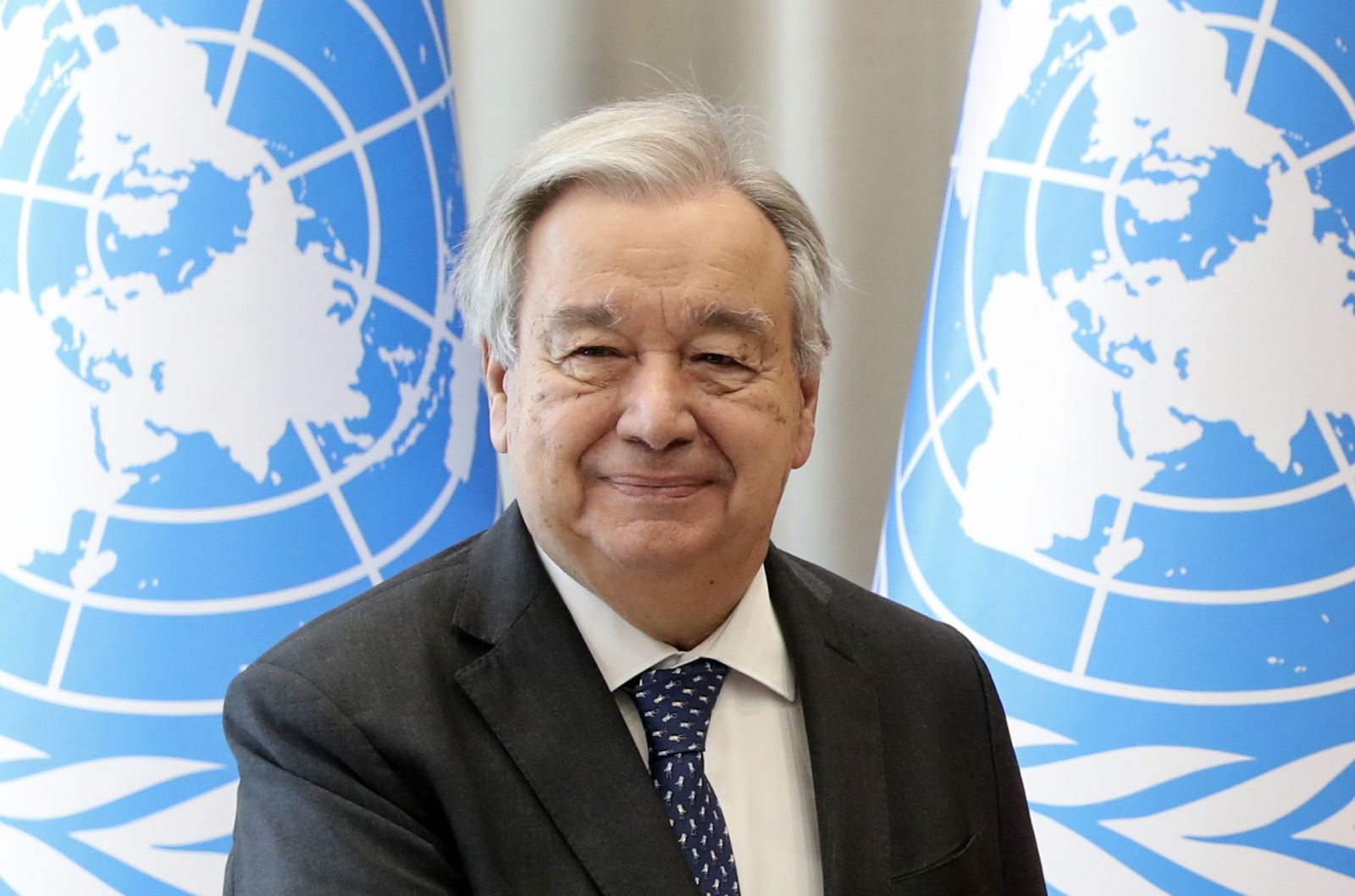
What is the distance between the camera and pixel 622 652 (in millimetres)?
1296

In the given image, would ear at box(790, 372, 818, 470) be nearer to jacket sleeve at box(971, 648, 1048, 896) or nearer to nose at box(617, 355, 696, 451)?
nose at box(617, 355, 696, 451)

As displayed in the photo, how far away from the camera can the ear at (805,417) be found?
1.42 meters

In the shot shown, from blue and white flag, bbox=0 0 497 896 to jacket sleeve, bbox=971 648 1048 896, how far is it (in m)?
1.00

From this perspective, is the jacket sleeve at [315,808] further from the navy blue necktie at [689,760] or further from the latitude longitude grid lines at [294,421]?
the latitude longitude grid lines at [294,421]

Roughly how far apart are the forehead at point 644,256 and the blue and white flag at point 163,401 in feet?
2.53

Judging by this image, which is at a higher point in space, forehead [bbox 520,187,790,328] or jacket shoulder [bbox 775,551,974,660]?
forehead [bbox 520,187,790,328]

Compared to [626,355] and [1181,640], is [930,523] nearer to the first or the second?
[1181,640]

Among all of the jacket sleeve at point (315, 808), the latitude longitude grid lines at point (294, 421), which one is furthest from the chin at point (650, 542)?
the latitude longitude grid lines at point (294, 421)

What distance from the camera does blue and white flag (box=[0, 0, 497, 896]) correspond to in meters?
1.87

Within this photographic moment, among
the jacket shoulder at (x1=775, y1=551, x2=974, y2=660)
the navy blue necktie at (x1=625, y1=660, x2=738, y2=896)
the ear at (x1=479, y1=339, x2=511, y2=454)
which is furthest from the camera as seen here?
the jacket shoulder at (x1=775, y1=551, x2=974, y2=660)

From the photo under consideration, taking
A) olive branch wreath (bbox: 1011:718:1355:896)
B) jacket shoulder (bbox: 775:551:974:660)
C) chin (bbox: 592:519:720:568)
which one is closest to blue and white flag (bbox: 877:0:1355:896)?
olive branch wreath (bbox: 1011:718:1355:896)

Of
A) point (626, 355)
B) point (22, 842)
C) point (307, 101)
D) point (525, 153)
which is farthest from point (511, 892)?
point (307, 101)

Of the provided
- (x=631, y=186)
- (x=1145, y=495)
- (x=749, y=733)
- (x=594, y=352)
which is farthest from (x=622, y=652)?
(x=1145, y=495)

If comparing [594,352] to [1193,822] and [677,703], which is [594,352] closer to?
[677,703]
